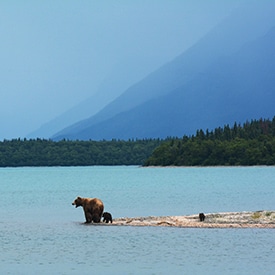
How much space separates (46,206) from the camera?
76500 millimetres

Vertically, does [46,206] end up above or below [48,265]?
above

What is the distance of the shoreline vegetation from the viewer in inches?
1868

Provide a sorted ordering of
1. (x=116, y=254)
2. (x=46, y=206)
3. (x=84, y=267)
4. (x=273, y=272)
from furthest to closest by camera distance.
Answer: (x=46, y=206) → (x=116, y=254) → (x=84, y=267) → (x=273, y=272)

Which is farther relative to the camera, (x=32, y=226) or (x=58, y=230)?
(x=32, y=226)

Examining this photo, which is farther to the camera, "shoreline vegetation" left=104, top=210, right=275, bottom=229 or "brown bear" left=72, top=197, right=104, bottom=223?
"brown bear" left=72, top=197, right=104, bottom=223

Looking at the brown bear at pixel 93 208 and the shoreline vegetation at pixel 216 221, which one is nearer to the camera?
the shoreline vegetation at pixel 216 221

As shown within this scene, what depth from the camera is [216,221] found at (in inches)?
1980

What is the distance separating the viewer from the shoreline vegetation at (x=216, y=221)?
4744cm

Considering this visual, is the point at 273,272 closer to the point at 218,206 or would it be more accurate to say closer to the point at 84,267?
the point at 84,267

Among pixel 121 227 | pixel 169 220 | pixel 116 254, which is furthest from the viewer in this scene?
pixel 169 220

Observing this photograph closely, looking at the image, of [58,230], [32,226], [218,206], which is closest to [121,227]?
[58,230]

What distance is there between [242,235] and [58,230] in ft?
36.5

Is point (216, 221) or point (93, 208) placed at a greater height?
point (93, 208)

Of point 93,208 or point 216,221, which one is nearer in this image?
point 93,208
